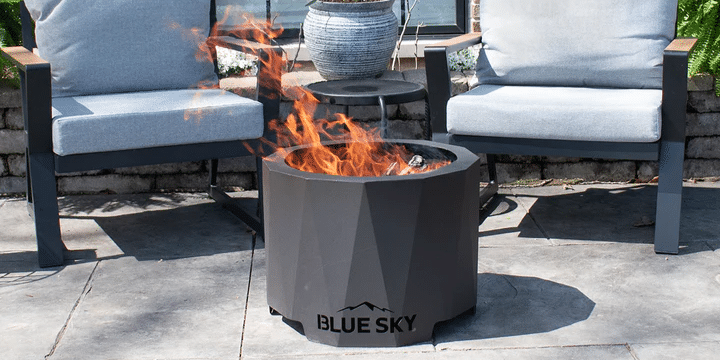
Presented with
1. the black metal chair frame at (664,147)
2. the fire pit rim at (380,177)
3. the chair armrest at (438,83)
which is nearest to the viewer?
the fire pit rim at (380,177)

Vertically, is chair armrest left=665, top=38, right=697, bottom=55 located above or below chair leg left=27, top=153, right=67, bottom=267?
above

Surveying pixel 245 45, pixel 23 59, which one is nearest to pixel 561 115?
pixel 245 45

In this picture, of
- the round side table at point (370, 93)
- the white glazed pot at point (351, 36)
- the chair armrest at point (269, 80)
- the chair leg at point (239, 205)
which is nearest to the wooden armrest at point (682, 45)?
the round side table at point (370, 93)

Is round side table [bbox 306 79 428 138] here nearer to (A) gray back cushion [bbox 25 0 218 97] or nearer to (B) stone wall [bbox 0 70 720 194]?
(B) stone wall [bbox 0 70 720 194]

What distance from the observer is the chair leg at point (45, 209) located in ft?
10.4

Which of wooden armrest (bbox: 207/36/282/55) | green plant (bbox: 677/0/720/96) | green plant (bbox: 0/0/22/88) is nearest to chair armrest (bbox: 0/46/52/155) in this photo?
wooden armrest (bbox: 207/36/282/55)

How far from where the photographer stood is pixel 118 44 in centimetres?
372

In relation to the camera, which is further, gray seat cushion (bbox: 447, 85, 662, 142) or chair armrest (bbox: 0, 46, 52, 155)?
gray seat cushion (bbox: 447, 85, 662, 142)

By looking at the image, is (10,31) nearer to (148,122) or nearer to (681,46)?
(148,122)

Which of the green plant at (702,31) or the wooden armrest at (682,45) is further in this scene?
the green plant at (702,31)

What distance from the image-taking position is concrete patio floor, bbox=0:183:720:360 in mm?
→ 2529

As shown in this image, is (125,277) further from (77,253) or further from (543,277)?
(543,277)

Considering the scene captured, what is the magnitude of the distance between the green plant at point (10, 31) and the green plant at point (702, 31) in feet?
10.0

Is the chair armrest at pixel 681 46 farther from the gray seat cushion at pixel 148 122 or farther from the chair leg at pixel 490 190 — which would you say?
the gray seat cushion at pixel 148 122
